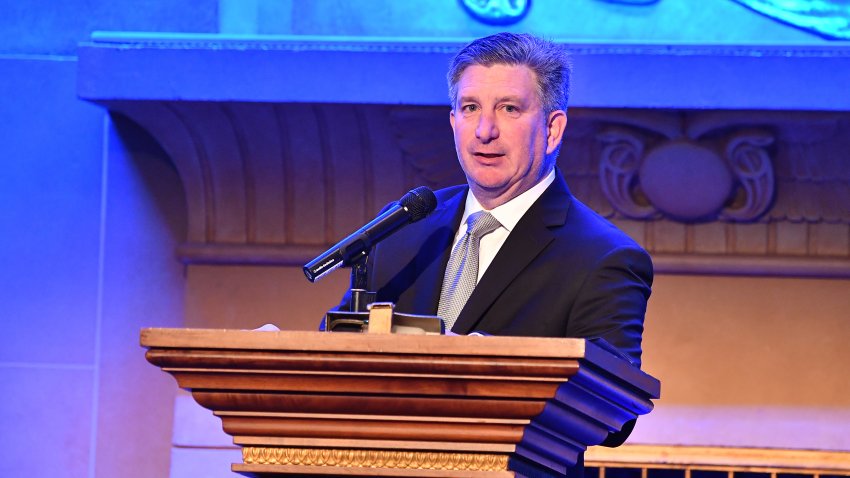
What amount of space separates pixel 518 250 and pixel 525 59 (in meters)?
0.31

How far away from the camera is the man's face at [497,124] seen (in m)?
1.87

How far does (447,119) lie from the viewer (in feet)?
9.98

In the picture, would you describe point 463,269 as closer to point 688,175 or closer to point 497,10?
point 688,175

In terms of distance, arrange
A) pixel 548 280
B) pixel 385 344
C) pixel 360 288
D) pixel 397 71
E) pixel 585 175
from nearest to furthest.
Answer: pixel 385 344 < pixel 360 288 < pixel 548 280 < pixel 397 71 < pixel 585 175

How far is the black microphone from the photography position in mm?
1586

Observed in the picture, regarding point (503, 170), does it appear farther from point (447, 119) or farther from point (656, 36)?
point (656, 36)

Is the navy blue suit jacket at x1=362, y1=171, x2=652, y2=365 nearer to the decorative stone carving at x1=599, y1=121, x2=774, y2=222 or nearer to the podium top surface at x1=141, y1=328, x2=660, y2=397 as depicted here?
the podium top surface at x1=141, y1=328, x2=660, y2=397

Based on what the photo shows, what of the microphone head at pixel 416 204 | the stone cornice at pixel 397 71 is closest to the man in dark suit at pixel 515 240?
the microphone head at pixel 416 204

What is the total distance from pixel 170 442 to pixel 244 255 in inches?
22.2

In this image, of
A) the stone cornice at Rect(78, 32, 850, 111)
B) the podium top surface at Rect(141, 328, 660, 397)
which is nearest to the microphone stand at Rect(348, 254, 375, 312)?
the podium top surface at Rect(141, 328, 660, 397)

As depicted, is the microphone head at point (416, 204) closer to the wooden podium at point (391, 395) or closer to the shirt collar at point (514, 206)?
the shirt collar at point (514, 206)

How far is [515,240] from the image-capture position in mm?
1852

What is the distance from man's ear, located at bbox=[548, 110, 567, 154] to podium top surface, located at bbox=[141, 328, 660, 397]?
2.34 ft

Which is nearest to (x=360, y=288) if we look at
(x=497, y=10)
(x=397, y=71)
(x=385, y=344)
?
(x=385, y=344)
